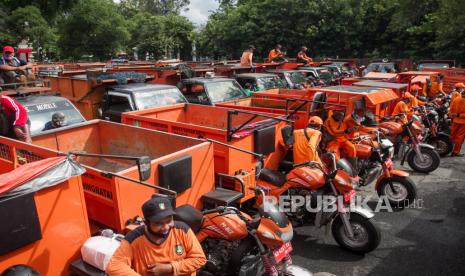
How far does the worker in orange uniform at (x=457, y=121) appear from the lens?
31.0ft

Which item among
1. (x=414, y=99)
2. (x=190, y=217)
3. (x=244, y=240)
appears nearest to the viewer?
(x=190, y=217)

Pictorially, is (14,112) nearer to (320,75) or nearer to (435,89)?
(435,89)

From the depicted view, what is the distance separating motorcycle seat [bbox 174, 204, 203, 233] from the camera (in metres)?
3.78

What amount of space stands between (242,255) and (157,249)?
1.20 meters

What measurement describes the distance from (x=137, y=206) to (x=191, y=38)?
38.5 m

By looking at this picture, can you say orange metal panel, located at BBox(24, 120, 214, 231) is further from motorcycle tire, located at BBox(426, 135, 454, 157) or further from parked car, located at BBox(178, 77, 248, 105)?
motorcycle tire, located at BBox(426, 135, 454, 157)

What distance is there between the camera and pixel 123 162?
6.32m

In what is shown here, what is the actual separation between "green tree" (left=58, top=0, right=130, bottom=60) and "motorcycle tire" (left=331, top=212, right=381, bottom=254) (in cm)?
2683

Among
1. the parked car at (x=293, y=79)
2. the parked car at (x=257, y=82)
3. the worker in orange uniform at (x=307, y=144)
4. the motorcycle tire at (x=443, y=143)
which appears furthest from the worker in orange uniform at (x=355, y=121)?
the parked car at (x=293, y=79)

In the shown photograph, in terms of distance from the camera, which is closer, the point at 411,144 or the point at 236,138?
the point at 236,138

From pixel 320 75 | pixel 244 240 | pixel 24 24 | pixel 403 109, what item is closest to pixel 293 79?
pixel 320 75

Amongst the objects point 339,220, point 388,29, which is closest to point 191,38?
point 388,29

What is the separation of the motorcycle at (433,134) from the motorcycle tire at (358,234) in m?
5.61

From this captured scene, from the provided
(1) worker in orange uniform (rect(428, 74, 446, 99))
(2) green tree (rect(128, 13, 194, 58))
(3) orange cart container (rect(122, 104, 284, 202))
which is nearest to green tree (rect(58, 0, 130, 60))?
(2) green tree (rect(128, 13, 194, 58))
